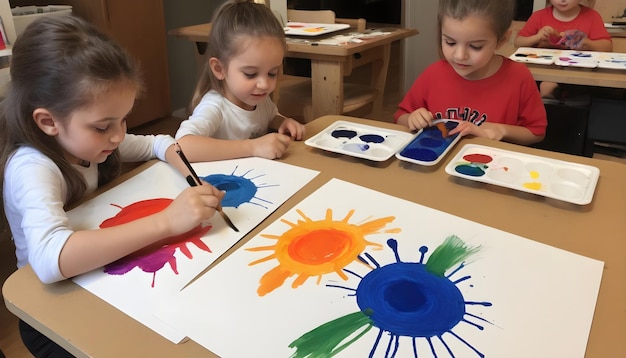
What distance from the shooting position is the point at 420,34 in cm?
373

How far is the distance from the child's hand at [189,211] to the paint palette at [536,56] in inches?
54.3

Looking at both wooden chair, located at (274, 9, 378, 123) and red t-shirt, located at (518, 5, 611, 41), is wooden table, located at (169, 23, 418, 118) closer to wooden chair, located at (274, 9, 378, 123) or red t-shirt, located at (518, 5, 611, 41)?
wooden chair, located at (274, 9, 378, 123)

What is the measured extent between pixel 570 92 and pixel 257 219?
157 cm

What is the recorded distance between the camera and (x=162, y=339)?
20.8 inches

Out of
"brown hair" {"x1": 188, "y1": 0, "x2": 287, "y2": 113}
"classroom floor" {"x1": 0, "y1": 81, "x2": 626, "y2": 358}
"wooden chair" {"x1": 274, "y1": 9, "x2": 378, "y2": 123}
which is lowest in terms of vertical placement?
"classroom floor" {"x1": 0, "y1": 81, "x2": 626, "y2": 358}

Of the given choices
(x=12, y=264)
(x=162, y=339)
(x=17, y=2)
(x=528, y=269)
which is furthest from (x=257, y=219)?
(x=17, y=2)

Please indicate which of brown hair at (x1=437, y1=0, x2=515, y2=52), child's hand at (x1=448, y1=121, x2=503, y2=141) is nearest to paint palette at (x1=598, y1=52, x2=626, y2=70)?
brown hair at (x1=437, y1=0, x2=515, y2=52)

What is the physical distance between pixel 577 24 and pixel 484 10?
1.36m

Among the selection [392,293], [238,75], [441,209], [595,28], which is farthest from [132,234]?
[595,28]

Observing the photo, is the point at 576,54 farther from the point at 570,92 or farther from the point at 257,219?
the point at 257,219

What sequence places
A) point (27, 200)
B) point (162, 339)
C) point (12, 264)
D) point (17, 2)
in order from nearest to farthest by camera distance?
point (162, 339) < point (27, 200) < point (12, 264) < point (17, 2)

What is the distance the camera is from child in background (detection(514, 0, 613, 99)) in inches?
78.7

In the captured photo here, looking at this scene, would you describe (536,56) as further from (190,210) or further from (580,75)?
(190,210)

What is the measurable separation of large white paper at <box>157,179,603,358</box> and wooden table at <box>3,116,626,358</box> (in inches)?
0.9
